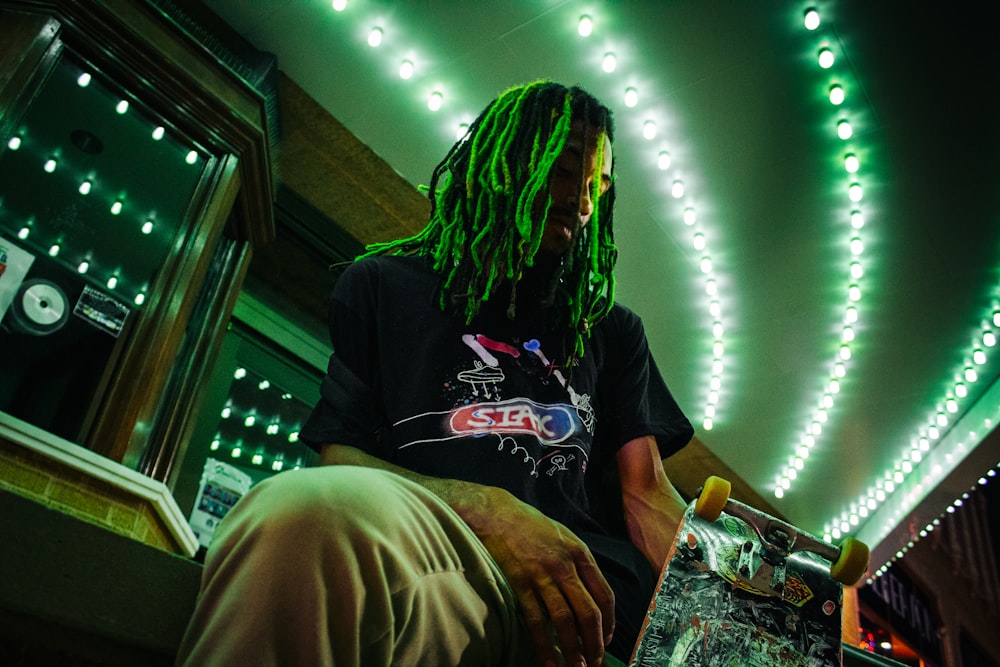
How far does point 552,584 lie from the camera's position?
2.63ft

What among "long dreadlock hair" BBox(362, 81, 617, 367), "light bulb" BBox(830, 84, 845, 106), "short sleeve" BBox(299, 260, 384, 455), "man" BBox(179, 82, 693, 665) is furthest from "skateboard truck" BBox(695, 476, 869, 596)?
"light bulb" BBox(830, 84, 845, 106)

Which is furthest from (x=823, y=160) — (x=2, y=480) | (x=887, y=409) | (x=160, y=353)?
(x=2, y=480)

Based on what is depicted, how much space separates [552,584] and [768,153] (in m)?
3.12

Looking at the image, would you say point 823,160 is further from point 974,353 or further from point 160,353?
point 160,353

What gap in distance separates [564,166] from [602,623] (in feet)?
3.23

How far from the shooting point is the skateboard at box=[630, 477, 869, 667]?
0.95 metres

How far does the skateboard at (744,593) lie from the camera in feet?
3.12

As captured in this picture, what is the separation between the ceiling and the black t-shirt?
6.87ft

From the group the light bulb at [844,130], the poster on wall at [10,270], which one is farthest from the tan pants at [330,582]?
the light bulb at [844,130]

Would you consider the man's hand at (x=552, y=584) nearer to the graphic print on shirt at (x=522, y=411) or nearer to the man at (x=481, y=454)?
the man at (x=481, y=454)

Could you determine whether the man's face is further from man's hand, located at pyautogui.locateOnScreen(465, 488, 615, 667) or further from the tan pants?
the tan pants

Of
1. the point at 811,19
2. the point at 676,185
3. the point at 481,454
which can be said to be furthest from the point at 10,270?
the point at 811,19

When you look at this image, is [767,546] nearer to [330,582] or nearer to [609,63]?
[330,582]

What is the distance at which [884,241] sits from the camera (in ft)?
12.6
